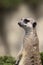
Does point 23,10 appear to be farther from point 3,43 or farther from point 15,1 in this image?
point 3,43

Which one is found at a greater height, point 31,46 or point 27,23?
point 27,23

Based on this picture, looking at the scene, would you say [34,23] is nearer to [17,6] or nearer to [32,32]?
[32,32]

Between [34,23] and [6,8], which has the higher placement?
[34,23]

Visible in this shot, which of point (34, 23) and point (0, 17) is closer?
point (34, 23)

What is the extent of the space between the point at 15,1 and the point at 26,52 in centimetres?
404

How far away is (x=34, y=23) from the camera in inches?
117

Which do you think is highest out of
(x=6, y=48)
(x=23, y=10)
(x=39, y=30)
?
(x=23, y=10)

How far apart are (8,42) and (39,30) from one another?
2.62ft

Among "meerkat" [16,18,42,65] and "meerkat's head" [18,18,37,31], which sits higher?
"meerkat's head" [18,18,37,31]

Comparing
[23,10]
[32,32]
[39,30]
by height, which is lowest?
[39,30]

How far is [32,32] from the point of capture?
299 centimetres

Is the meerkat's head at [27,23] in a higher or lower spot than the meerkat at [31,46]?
higher

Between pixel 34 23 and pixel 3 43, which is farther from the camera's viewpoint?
pixel 3 43

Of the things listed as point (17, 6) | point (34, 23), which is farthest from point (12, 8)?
point (34, 23)
